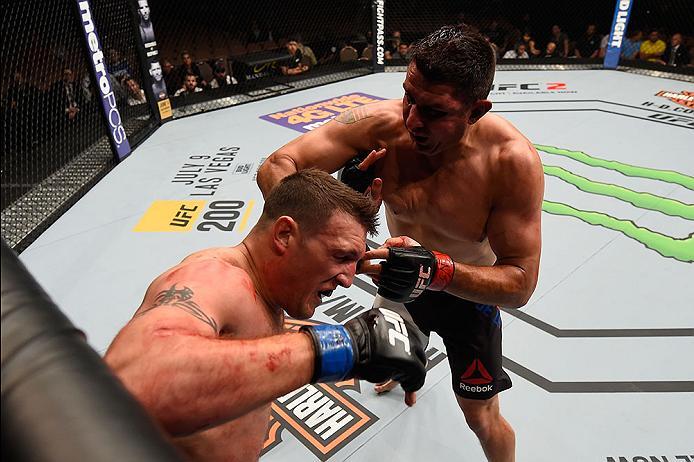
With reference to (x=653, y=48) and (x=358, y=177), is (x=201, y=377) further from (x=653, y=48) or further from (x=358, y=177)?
(x=653, y=48)

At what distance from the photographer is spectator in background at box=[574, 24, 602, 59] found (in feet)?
30.8

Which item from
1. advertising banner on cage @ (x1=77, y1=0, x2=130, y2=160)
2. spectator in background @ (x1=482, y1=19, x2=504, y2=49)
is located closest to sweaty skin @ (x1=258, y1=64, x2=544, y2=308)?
advertising banner on cage @ (x1=77, y1=0, x2=130, y2=160)

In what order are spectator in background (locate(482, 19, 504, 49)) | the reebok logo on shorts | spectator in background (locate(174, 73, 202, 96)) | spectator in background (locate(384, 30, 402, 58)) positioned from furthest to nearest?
spectator in background (locate(482, 19, 504, 49))
spectator in background (locate(384, 30, 402, 58))
spectator in background (locate(174, 73, 202, 96))
the reebok logo on shorts

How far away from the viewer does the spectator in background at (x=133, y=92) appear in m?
6.62

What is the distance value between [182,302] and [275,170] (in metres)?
1.10

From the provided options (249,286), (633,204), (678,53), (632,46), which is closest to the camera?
(249,286)

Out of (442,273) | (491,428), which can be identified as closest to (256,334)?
(442,273)

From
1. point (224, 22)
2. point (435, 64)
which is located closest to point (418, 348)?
point (435, 64)

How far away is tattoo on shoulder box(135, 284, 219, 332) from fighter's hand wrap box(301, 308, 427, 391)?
0.20 m

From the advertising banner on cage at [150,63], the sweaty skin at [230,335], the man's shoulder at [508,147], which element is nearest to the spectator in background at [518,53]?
the advertising banner on cage at [150,63]

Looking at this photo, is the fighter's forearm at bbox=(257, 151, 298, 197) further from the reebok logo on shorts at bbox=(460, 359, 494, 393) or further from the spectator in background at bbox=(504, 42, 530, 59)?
the spectator in background at bbox=(504, 42, 530, 59)

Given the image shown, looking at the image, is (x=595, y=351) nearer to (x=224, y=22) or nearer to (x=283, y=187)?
(x=283, y=187)

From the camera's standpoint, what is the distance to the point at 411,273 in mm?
1628

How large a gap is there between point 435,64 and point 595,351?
6.60ft
